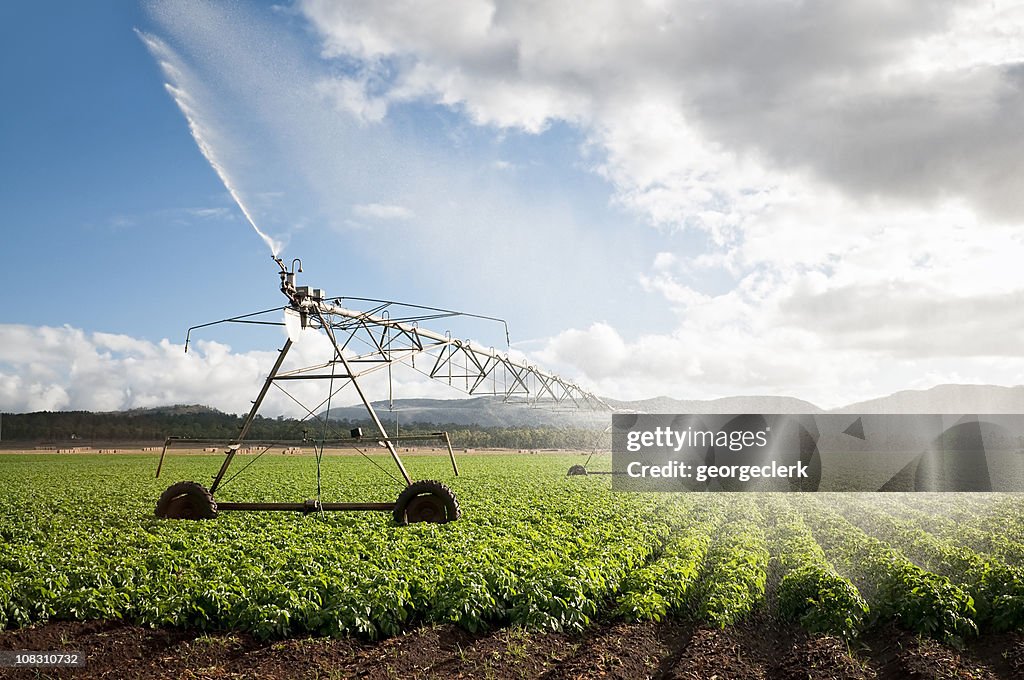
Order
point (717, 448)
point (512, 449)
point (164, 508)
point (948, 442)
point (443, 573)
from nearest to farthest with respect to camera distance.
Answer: point (443, 573) < point (164, 508) < point (717, 448) < point (948, 442) < point (512, 449)

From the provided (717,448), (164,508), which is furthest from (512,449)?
(164,508)

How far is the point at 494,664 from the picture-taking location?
8.76 metres

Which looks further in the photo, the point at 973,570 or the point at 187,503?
the point at 187,503

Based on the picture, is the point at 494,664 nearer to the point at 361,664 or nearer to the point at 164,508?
the point at 361,664

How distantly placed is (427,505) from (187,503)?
5.93 metres

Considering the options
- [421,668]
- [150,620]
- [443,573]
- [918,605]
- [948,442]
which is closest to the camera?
[421,668]

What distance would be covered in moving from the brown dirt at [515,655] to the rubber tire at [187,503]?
24.2ft

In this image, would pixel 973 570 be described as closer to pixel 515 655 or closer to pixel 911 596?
pixel 911 596

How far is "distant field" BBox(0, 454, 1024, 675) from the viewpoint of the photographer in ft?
33.2

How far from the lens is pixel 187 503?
57.7ft

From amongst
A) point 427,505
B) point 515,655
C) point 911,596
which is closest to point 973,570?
point 911,596

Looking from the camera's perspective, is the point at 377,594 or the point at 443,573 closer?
the point at 377,594

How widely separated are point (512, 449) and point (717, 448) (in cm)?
4005

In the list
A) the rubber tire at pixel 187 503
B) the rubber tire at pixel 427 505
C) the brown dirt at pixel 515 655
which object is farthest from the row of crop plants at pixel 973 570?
the rubber tire at pixel 187 503
